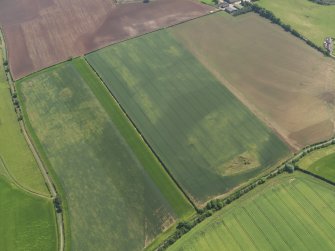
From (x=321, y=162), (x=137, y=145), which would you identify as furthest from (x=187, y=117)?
(x=321, y=162)

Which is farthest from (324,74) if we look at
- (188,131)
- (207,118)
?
(188,131)

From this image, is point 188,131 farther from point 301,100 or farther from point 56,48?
point 56,48

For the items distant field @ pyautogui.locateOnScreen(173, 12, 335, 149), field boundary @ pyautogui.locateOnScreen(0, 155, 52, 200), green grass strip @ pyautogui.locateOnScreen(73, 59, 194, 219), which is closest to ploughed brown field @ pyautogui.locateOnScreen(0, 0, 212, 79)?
green grass strip @ pyautogui.locateOnScreen(73, 59, 194, 219)

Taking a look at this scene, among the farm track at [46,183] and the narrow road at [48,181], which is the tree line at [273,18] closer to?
the narrow road at [48,181]

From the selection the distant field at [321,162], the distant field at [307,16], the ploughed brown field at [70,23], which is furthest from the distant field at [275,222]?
the ploughed brown field at [70,23]

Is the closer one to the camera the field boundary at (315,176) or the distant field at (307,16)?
the field boundary at (315,176)
